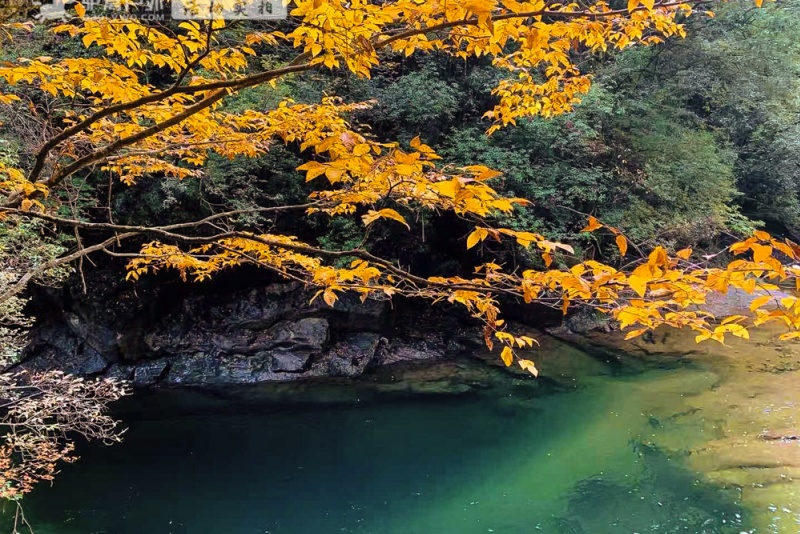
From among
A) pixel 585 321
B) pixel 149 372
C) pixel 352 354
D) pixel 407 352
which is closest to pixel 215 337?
pixel 149 372

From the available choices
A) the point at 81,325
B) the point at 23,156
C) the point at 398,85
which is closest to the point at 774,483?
the point at 398,85

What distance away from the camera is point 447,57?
9672 millimetres

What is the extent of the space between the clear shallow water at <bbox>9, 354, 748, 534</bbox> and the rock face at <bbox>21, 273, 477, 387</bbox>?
3.85 feet

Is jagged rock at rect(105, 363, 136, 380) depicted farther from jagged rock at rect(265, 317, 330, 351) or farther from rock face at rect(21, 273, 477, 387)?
jagged rock at rect(265, 317, 330, 351)

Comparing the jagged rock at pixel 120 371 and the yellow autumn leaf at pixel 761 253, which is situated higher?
the yellow autumn leaf at pixel 761 253

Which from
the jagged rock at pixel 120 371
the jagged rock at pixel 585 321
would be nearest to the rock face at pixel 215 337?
the jagged rock at pixel 120 371

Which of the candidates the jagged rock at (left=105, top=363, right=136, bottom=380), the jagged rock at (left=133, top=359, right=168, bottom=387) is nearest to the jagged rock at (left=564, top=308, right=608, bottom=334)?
the jagged rock at (left=133, top=359, right=168, bottom=387)

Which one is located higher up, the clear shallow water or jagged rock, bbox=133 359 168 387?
the clear shallow water

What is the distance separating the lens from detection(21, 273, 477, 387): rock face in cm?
856

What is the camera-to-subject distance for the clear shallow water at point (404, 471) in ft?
16.9

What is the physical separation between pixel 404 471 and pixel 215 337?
189 inches

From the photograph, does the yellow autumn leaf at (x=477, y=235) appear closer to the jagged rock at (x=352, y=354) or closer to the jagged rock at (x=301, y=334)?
the jagged rock at (x=352, y=354)

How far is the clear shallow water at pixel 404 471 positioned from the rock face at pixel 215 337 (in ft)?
3.85

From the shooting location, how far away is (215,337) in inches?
364
